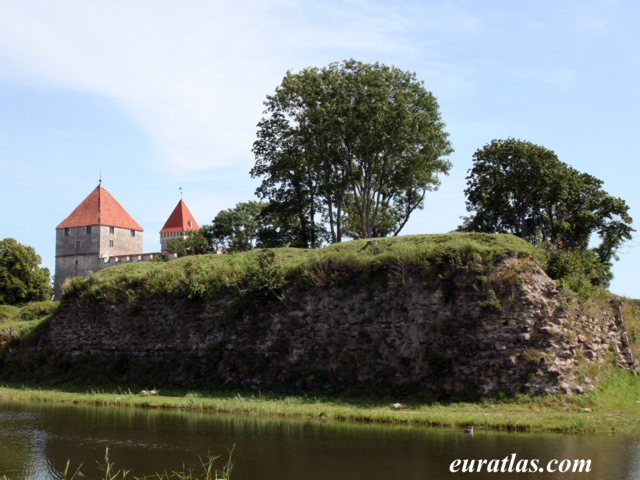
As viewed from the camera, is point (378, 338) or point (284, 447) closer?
point (284, 447)

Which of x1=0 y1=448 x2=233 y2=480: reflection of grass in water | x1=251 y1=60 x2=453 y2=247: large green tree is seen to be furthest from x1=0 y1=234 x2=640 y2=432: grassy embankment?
x1=251 y1=60 x2=453 y2=247: large green tree

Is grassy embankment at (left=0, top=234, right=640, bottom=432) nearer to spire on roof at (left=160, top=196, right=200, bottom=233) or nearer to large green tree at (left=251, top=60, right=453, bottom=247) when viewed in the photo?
large green tree at (left=251, top=60, right=453, bottom=247)

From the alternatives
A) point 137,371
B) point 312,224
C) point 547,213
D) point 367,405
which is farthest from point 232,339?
point 547,213

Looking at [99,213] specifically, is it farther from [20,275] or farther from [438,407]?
[438,407]

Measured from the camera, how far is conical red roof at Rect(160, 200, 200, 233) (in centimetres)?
14262

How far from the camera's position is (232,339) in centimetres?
3409

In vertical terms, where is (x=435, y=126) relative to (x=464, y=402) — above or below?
above

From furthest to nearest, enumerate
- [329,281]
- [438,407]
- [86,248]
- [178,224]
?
[178,224] → [86,248] → [329,281] → [438,407]

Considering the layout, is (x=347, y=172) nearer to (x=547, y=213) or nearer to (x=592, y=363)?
(x=547, y=213)

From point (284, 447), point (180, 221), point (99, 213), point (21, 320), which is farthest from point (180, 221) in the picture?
point (284, 447)

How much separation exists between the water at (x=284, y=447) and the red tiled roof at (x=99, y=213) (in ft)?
350

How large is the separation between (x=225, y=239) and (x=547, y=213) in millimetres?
58521

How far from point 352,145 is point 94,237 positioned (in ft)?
269

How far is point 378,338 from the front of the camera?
30391 millimetres
